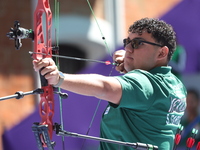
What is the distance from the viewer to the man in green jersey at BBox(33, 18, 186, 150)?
1766 mm

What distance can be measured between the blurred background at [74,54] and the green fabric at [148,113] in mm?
1635

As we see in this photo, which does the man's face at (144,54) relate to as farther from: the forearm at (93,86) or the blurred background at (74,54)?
the blurred background at (74,54)

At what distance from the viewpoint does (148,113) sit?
1962 millimetres

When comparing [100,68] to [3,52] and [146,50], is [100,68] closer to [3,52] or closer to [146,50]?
[3,52]

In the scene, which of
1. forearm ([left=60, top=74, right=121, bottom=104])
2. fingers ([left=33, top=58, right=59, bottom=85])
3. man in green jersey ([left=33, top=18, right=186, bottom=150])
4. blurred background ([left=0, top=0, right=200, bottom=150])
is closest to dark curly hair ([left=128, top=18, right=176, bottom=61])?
man in green jersey ([left=33, top=18, right=186, bottom=150])

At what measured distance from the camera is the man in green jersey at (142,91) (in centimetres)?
177

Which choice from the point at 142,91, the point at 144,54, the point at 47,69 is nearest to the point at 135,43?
the point at 144,54

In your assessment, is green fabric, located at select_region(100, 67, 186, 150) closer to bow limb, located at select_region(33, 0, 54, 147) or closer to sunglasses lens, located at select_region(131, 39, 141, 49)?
sunglasses lens, located at select_region(131, 39, 141, 49)

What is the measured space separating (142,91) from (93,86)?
23 cm

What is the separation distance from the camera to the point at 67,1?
198 inches

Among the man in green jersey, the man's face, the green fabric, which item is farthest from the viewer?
the man's face

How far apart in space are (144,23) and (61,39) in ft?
9.63

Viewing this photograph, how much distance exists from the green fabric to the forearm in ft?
0.26

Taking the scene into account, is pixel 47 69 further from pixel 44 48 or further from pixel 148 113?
pixel 148 113
